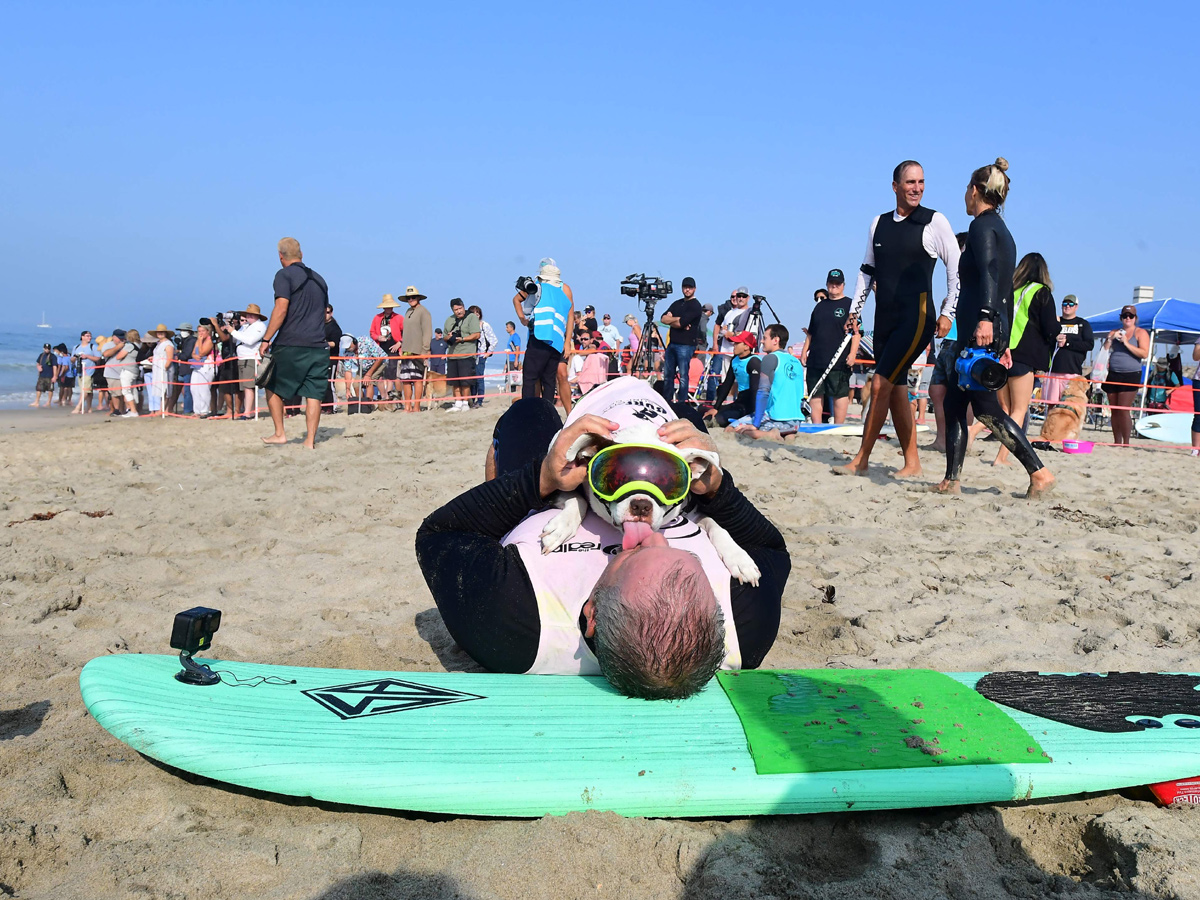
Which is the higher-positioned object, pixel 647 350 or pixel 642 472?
pixel 647 350

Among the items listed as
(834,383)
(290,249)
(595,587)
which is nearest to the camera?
(595,587)

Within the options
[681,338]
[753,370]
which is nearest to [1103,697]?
[753,370]

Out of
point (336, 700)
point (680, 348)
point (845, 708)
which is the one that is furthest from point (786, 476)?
point (680, 348)

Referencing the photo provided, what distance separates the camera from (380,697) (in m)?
2.30

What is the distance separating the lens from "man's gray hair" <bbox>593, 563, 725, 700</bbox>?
2049 millimetres

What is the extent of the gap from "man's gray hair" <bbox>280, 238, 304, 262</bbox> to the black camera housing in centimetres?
625

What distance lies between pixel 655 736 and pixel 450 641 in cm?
129

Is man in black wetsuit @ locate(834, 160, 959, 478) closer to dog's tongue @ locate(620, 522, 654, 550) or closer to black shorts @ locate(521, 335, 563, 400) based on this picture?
black shorts @ locate(521, 335, 563, 400)

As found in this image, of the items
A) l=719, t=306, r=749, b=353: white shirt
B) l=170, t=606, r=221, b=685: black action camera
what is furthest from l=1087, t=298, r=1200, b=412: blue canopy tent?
l=170, t=606, r=221, b=685: black action camera

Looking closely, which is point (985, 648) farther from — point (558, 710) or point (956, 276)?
point (956, 276)

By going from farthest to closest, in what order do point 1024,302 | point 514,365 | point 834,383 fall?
point 514,365 → point 834,383 → point 1024,302

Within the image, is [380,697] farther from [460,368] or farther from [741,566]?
[460,368]

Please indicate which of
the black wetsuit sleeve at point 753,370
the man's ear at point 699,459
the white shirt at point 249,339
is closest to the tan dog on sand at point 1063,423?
the black wetsuit sleeve at point 753,370

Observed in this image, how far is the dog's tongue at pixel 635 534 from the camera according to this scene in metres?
2.27
